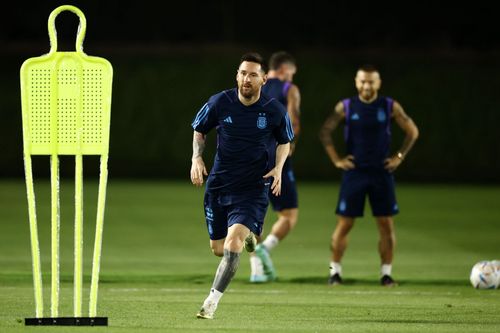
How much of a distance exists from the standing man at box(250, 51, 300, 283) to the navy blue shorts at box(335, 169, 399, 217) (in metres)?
Answer: 0.63

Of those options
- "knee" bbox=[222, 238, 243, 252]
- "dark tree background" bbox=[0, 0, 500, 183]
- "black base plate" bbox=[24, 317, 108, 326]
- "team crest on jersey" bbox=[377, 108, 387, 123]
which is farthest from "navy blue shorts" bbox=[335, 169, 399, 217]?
"dark tree background" bbox=[0, 0, 500, 183]

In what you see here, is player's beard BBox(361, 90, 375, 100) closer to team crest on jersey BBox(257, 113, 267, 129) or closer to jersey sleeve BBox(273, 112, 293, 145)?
jersey sleeve BBox(273, 112, 293, 145)

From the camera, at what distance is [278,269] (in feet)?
42.4

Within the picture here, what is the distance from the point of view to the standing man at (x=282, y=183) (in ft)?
38.7

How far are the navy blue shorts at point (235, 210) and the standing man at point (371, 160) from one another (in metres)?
2.86

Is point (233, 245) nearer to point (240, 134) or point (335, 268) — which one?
point (240, 134)

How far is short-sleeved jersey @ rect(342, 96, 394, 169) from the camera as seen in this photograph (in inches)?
457

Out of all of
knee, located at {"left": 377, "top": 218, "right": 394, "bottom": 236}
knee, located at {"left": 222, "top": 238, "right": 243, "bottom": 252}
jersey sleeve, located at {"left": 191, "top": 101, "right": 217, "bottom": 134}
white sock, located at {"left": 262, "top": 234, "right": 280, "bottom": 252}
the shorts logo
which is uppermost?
jersey sleeve, located at {"left": 191, "top": 101, "right": 217, "bottom": 134}

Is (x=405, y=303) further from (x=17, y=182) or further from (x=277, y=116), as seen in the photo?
(x=17, y=182)

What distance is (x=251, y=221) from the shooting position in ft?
28.2

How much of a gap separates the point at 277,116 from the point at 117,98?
19826mm

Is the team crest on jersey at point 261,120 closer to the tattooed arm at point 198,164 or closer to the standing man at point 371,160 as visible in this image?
the tattooed arm at point 198,164

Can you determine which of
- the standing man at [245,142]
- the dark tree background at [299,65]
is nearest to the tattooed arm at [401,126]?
the standing man at [245,142]

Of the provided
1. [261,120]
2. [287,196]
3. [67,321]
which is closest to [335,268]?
[287,196]
